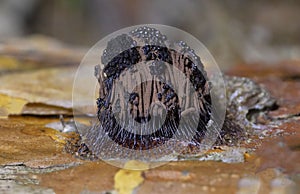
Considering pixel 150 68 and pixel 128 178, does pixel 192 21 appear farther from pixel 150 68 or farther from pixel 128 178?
pixel 128 178

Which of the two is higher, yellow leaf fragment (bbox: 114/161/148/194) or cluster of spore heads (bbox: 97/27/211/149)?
cluster of spore heads (bbox: 97/27/211/149)

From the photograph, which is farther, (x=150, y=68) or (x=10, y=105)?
(x=10, y=105)

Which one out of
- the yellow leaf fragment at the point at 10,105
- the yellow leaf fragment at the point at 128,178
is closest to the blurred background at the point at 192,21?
the yellow leaf fragment at the point at 10,105

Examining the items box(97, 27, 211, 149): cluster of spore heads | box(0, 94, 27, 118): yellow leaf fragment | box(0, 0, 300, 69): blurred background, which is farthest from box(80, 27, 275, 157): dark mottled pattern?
box(0, 0, 300, 69): blurred background

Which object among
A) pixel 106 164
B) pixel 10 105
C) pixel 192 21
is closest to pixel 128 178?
pixel 106 164

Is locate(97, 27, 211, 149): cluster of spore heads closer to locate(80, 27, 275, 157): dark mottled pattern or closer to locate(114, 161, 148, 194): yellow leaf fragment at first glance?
locate(80, 27, 275, 157): dark mottled pattern
